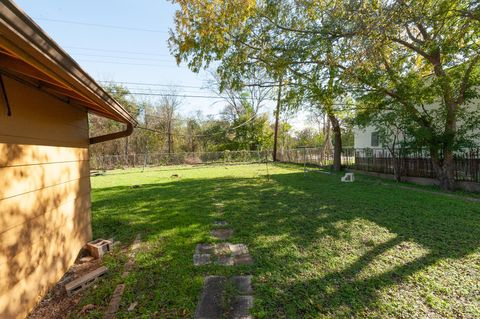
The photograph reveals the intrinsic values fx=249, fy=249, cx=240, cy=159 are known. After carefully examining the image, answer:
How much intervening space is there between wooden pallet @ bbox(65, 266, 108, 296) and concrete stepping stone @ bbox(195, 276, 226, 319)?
3.75 feet

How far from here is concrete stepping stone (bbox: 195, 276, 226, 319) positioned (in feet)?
6.41

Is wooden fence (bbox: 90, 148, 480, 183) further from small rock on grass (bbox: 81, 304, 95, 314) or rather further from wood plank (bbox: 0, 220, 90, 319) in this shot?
wood plank (bbox: 0, 220, 90, 319)

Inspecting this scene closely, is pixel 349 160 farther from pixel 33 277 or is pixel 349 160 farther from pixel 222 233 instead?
pixel 33 277

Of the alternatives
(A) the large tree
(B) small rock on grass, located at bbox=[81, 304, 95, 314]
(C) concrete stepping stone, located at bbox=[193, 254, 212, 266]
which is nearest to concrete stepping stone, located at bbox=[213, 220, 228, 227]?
(C) concrete stepping stone, located at bbox=[193, 254, 212, 266]

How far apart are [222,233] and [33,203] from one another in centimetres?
244

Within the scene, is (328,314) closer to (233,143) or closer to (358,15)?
(358,15)

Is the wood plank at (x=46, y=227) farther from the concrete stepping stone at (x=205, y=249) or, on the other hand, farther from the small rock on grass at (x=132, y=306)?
the concrete stepping stone at (x=205, y=249)

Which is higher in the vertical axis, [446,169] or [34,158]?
[34,158]

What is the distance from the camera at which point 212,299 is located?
2150 mm

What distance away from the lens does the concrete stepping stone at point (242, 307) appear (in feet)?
6.29

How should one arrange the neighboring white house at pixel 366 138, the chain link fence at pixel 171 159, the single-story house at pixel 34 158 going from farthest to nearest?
the chain link fence at pixel 171 159, the neighboring white house at pixel 366 138, the single-story house at pixel 34 158

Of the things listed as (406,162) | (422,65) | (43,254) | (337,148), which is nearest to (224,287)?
(43,254)

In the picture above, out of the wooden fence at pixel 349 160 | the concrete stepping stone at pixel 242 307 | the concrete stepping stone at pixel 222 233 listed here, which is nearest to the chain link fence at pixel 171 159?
the wooden fence at pixel 349 160

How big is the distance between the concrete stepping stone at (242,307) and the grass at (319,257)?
74 millimetres
